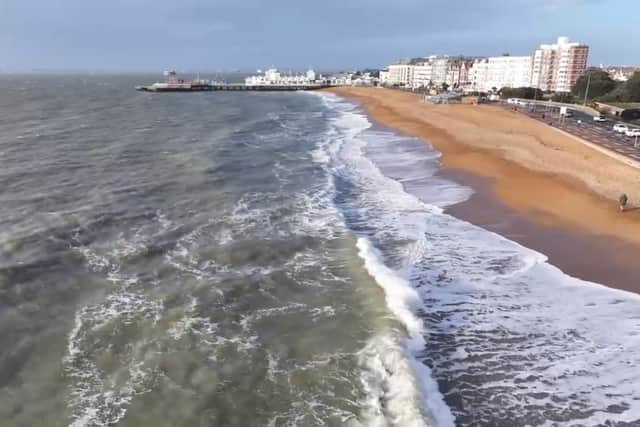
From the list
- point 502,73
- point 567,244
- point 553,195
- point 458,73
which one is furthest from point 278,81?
Result: point 567,244

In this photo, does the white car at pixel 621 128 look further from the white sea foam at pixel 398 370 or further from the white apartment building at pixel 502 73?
the white apartment building at pixel 502 73

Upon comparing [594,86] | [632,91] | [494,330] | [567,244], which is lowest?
[494,330]

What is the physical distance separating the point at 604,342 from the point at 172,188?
2011 centimetres

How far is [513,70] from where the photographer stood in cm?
12975

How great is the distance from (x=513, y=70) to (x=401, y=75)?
181ft

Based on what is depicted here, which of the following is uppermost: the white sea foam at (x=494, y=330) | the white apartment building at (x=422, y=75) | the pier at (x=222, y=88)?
the white apartment building at (x=422, y=75)

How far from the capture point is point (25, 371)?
11.3m

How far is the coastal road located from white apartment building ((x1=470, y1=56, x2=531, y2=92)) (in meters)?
64.6

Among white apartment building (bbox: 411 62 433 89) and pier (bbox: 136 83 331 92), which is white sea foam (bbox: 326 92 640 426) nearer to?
pier (bbox: 136 83 331 92)

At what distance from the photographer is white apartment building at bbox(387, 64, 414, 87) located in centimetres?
17425

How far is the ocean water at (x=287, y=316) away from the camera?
10.3m

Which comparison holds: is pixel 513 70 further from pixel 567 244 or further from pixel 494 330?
pixel 494 330

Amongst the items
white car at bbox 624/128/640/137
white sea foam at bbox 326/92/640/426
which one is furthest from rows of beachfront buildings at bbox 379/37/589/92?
white sea foam at bbox 326/92/640/426

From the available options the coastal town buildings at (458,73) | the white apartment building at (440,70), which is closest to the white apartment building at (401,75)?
the white apartment building at (440,70)
